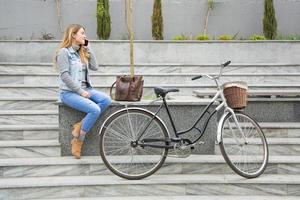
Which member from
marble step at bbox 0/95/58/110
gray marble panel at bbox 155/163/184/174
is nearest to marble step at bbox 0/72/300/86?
marble step at bbox 0/95/58/110

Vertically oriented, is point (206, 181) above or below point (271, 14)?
below

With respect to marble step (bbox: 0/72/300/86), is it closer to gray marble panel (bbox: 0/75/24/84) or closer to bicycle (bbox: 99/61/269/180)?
gray marble panel (bbox: 0/75/24/84)

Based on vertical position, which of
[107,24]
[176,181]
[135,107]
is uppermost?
[107,24]

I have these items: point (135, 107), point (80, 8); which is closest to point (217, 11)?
point (80, 8)

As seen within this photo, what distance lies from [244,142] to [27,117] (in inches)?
122

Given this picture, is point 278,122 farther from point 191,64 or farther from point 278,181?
point 191,64

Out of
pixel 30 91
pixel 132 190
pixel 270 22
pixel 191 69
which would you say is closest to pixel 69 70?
pixel 132 190

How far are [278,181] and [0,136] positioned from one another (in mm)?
3537

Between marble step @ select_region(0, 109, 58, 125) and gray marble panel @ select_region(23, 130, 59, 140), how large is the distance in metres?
0.51

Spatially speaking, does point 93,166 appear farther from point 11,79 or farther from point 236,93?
point 11,79

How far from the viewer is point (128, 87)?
5.83 m

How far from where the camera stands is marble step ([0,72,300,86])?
832 cm

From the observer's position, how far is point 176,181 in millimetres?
5379

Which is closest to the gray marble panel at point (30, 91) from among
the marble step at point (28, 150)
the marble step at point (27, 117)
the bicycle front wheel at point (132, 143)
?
the marble step at point (27, 117)
